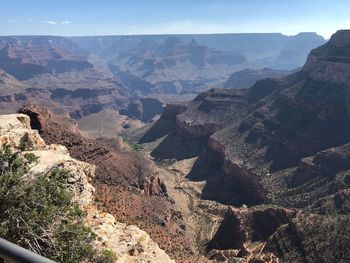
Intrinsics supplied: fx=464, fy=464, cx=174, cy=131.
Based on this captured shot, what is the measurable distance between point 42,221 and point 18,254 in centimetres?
1503

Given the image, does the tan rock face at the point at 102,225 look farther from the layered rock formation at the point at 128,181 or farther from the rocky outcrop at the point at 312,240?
the rocky outcrop at the point at 312,240

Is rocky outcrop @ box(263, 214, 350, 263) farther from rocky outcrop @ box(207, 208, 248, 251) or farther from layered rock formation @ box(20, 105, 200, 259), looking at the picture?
layered rock formation @ box(20, 105, 200, 259)

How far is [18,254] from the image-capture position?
693 cm

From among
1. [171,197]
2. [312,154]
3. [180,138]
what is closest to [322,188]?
[312,154]

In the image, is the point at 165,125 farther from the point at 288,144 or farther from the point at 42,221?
the point at 42,221

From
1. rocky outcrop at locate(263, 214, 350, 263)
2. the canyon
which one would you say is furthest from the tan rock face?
rocky outcrop at locate(263, 214, 350, 263)

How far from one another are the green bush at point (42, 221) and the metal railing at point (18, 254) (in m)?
11.6

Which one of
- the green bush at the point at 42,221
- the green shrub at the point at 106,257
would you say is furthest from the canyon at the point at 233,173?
the green bush at the point at 42,221

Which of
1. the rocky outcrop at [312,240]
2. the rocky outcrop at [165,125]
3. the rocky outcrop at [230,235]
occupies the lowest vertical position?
the rocky outcrop at [165,125]

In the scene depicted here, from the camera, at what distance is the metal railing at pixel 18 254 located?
6758 mm

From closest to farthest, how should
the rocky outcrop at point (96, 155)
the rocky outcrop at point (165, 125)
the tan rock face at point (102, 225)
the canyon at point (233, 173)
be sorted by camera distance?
1. the tan rock face at point (102, 225)
2. the canyon at point (233, 173)
3. the rocky outcrop at point (96, 155)
4. the rocky outcrop at point (165, 125)

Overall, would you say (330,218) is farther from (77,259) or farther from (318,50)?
(318,50)

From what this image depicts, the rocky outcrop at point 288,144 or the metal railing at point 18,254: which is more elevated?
the metal railing at point 18,254

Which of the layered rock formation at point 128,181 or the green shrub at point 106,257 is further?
the layered rock formation at point 128,181
